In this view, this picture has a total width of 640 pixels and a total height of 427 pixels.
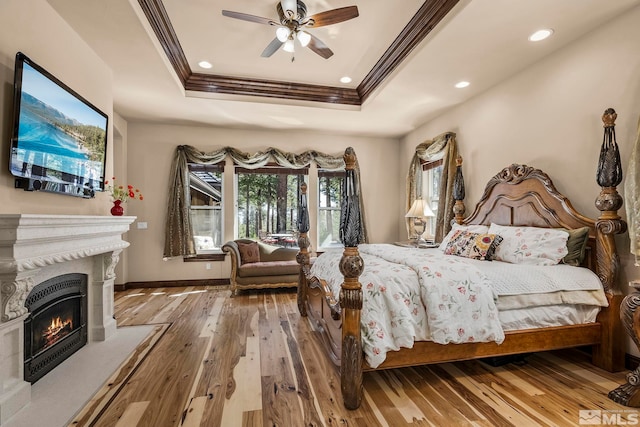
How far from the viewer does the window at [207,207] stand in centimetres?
535

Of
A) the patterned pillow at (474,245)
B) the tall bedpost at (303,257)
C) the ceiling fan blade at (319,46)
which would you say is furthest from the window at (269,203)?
the patterned pillow at (474,245)

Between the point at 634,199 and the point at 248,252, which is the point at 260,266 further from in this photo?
the point at 634,199

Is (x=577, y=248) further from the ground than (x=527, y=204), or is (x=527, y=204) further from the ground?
(x=527, y=204)

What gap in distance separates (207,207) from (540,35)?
16.4 feet

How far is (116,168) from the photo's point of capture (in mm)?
4793

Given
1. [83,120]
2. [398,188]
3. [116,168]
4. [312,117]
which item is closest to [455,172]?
[398,188]

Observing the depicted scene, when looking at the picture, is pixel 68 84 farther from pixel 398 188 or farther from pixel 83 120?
pixel 398 188

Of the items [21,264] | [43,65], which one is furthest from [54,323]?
[43,65]

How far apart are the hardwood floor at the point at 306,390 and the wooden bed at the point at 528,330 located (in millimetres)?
201

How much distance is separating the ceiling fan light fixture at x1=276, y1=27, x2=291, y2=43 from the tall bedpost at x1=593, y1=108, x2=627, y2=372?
2575 mm

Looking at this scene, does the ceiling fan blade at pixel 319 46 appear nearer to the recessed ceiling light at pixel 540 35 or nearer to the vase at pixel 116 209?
the recessed ceiling light at pixel 540 35

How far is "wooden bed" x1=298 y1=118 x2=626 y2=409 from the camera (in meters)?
1.86

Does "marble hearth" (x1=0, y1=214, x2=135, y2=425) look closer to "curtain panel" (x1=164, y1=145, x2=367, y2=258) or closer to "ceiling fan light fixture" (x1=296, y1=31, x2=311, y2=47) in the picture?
"ceiling fan light fixture" (x1=296, y1=31, x2=311, y2=47)
